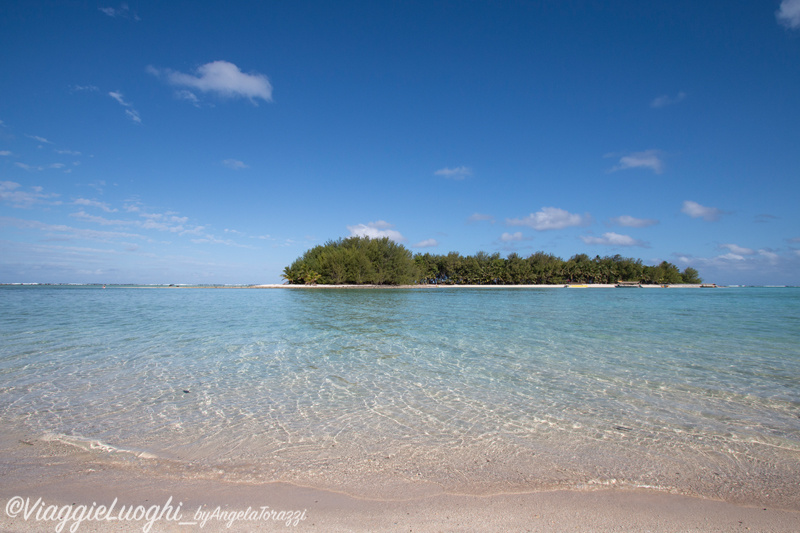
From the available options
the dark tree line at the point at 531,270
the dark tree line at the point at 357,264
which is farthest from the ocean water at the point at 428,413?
the dark tree line at the point at 531,270

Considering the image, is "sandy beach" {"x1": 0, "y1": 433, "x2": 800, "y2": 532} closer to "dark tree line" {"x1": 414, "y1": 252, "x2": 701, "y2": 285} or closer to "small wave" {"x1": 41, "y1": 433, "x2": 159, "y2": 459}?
"small wave" {"x1": 41, "y1": 433, "x2": 159, "y2": 459}

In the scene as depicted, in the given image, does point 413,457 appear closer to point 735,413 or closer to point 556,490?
point 556,490

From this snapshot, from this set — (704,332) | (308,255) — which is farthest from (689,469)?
(308,255)

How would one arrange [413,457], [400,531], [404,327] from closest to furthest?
[400,531], [413,457], [404,327]

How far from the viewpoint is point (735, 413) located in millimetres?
5078

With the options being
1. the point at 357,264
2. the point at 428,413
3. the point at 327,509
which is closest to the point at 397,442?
the point at 428,413

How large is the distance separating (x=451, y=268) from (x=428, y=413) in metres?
95.9

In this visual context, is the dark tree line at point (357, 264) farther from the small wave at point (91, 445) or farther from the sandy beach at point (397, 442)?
the small wave at point (91, 445)

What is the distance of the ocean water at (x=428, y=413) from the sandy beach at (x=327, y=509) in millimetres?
188

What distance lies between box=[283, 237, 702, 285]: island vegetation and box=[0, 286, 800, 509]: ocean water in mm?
66755

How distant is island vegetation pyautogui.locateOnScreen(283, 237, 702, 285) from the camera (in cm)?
7688

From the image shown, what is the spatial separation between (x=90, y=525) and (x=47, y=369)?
21.8ft

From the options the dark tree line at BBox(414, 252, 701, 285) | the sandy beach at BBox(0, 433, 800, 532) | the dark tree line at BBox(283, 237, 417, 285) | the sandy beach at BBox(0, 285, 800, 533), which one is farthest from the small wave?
the dark tree line at BBox(414, 252, 701, 285)

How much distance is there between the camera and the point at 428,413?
16.7ft
